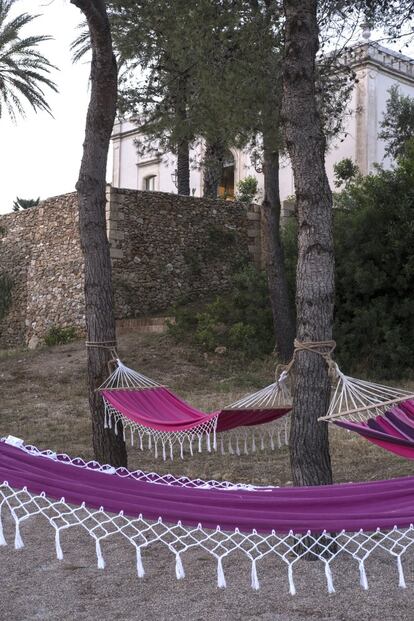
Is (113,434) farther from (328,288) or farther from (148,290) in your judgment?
(148,290)

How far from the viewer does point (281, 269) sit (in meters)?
8.83

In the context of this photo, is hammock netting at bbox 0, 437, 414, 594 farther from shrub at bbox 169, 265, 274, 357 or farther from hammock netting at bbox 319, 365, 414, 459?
shrub at bbox 169, 265, 274, 357

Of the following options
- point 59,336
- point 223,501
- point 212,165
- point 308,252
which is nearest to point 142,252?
point 59,336

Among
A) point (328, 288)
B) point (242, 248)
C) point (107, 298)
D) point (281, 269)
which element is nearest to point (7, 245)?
point (242, 248)

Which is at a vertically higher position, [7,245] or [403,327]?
[7,245]

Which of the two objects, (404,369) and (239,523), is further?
(404,369)

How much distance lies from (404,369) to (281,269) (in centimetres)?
169

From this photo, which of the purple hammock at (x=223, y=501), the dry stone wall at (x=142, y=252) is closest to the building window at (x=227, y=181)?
the dry stone wall at (x=142, y=252)

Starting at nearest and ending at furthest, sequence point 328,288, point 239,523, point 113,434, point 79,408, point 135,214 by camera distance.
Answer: point 239,523, point 328,288, point 113,434, point 79,408, point 135,214

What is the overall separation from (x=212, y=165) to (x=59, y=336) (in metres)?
3.23

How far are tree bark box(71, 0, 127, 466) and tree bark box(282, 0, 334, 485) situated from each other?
1464mm

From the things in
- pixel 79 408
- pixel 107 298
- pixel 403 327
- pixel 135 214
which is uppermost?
pixel 135 214

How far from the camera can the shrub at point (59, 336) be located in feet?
34.4

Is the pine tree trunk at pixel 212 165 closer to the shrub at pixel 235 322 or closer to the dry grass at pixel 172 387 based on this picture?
the shrub at pixel 235 322
